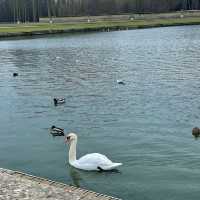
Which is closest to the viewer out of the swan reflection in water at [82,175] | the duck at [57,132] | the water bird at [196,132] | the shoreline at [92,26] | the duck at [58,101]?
the swan reflection in water at [82,175]

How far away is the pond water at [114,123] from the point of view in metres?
17.4

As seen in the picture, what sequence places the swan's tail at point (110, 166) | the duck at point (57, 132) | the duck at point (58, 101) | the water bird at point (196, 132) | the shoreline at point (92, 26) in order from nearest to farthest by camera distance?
the swan's tail at point (110, 166) < the water bird at point (196, 132) < the duck at point (57, 132) < the duck at point (58, 101) < the shoreline at point (92, 26)

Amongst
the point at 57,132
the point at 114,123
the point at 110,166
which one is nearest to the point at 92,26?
the point at 114,123

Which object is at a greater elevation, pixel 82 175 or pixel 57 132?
pixel 57 132

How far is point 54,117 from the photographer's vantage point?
2764 centimetres

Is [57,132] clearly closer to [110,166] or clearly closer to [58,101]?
[110,166]

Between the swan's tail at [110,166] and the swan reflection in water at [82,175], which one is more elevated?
the swan's tail at [110,166]

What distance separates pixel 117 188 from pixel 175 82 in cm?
2208

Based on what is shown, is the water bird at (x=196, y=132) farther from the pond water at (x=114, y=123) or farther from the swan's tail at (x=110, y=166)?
the swan's tail at (x=110, y=166)

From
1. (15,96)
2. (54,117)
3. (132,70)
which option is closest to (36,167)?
(54,117)

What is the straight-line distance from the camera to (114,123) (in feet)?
82.6

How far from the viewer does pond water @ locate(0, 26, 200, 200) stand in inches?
683

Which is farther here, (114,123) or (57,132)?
(114,123)

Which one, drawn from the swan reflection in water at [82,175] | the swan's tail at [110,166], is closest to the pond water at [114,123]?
the swan reflection in water at [82,175]
